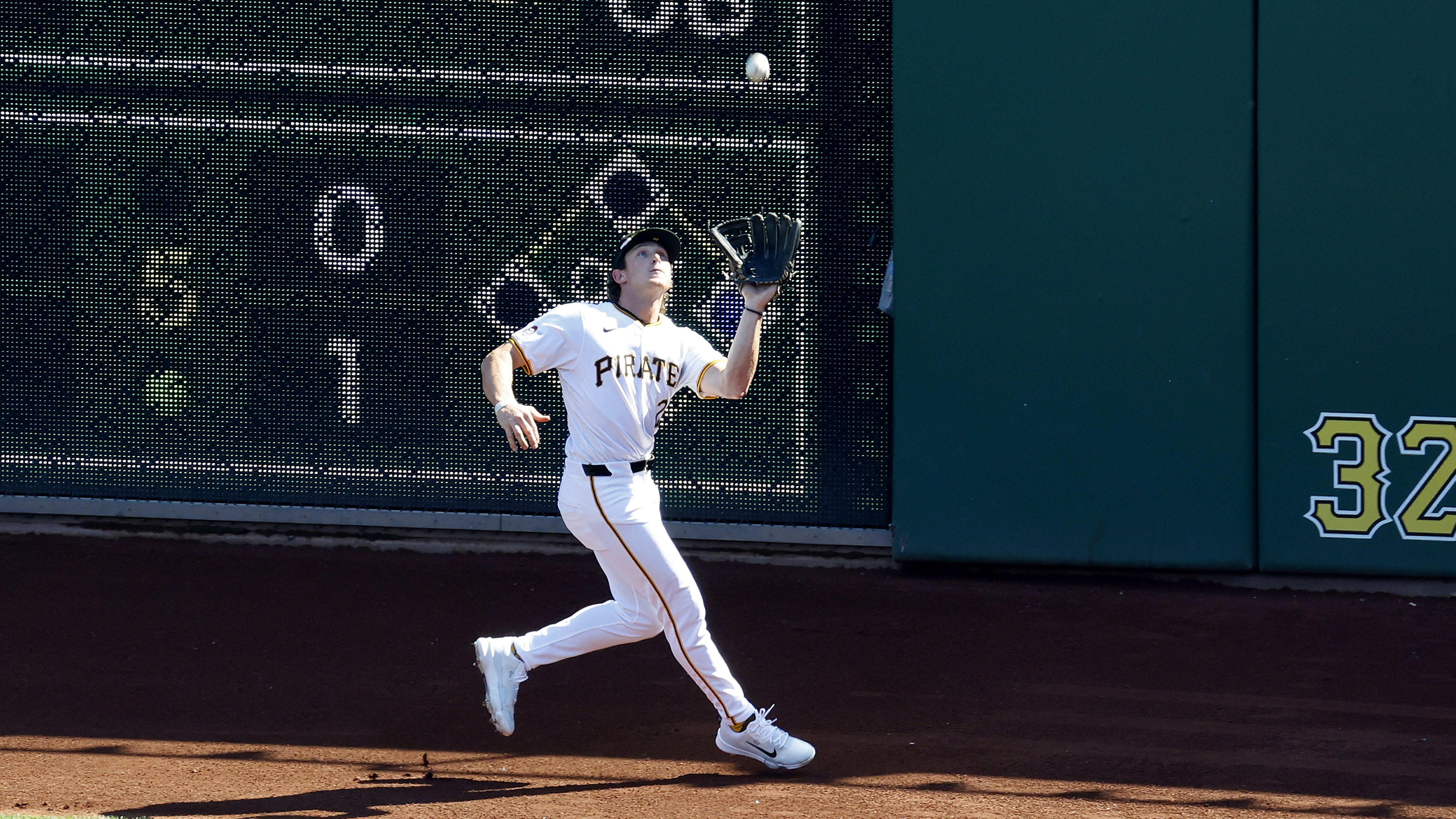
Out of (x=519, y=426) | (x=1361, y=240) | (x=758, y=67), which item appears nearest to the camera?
(x=519, y=426)

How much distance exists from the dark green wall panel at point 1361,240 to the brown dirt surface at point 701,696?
658 mm

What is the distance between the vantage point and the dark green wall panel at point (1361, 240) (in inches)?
258

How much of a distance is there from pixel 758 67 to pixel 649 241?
2.64 metres

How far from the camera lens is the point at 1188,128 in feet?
21.9

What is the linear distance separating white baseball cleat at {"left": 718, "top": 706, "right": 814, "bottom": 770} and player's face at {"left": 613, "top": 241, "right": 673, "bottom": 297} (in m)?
1.37

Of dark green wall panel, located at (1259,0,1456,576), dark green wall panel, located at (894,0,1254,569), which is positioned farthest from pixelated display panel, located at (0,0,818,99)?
dark green wall panel, located at (1259,0,1456,576)

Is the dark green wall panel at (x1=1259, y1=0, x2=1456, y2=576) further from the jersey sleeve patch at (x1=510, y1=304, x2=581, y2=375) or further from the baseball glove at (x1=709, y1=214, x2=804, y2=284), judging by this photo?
the jersey sleeve patch at (x1=510, y1=304, x2=581, y2=375)

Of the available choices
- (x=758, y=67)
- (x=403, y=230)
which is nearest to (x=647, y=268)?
(x=758, y=67)

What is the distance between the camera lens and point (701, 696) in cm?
542

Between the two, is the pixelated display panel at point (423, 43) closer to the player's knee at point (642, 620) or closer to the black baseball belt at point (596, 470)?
the black baseball belt at point (596, 470)

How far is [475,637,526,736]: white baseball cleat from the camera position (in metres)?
4.66

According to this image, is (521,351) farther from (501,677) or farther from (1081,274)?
(1081,274)

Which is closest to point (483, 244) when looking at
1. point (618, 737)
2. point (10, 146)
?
point (10, 146)

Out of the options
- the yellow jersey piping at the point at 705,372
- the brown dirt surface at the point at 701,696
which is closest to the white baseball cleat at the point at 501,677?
the brown dirt surface at the point at 701,696
